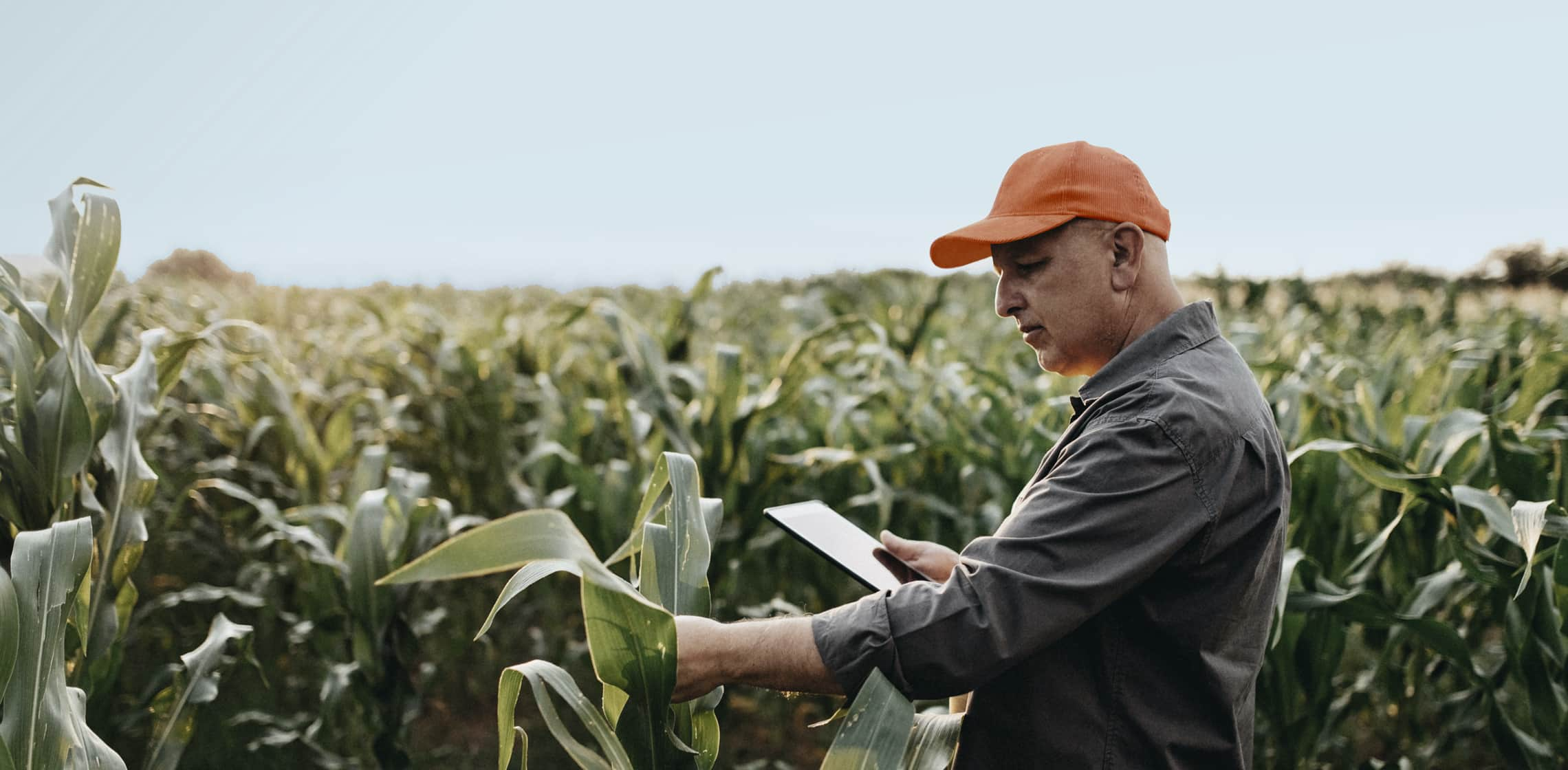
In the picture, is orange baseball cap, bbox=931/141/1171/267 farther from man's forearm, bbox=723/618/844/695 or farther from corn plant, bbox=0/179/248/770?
corn plant, bbox=0/179/248/770

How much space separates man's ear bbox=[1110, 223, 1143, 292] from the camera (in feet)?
3.92

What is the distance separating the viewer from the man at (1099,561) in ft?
3.37

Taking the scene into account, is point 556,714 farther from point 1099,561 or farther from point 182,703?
point 182,703

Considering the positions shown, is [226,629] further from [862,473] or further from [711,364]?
[862,473]

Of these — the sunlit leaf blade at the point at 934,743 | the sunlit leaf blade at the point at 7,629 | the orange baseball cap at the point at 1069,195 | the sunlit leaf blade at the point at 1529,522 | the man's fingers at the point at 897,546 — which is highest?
the orange baseball cap at the point at 1069,195

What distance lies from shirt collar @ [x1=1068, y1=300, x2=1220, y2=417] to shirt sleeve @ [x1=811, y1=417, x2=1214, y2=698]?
15 cm

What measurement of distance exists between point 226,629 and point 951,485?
1.96m

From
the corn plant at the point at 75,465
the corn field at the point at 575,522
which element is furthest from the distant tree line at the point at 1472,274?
the corn plant at the point at 75,465

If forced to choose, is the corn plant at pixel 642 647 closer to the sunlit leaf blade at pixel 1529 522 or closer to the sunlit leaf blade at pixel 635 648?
the sunlit leaf blade at pixel 635 648

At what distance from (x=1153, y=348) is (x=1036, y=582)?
360 mm

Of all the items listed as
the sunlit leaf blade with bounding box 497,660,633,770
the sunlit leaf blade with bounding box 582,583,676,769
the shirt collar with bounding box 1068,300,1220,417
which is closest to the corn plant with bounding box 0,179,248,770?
the sunlit leaf blade with bounding box 497,660,633,770

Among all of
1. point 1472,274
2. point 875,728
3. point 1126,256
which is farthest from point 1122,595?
point 1472,274

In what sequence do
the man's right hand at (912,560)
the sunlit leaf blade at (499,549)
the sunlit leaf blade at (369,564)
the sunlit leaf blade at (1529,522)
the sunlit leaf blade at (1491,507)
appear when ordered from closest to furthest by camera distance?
the sunlit leaf blade at (499,549)
the man's right hand at (912,560)
the sunlit leaf blade at (1529,522)
the sunlit leaf blade at (1491,507)
the sunlit leaf blade at (369,564)

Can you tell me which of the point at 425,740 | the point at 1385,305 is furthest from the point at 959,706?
the point at 1385,305
